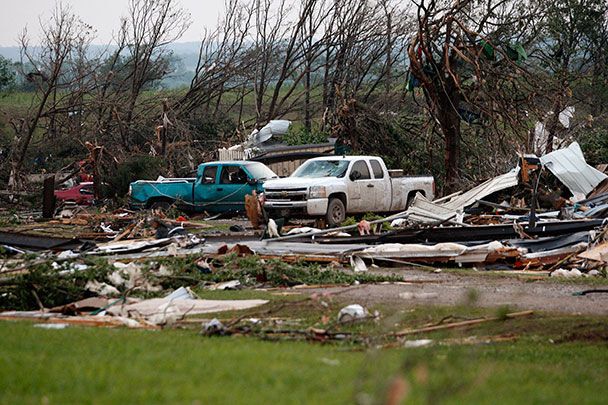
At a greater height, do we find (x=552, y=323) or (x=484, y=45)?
(x=484, y=45)

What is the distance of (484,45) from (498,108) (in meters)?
1.98

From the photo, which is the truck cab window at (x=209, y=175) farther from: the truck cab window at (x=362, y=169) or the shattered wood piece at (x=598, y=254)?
the shattered wood piece at (x=598, y=254)

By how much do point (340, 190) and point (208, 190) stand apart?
5.68 meters

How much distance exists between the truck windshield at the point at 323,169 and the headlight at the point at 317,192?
1389mm

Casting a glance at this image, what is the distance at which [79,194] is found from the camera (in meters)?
39.6

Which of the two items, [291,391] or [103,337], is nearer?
[291,391]

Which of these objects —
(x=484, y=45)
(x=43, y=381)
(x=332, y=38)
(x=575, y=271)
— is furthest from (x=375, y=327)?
(x=332, y=38)

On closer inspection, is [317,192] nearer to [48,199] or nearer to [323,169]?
[323,169]

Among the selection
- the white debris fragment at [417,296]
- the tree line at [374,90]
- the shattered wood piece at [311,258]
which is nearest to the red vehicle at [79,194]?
the tree line at [374,90]

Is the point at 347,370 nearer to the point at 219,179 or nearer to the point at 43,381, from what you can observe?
the point at 43,381

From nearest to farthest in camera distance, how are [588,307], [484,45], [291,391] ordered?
[291,391], [588,307], [484,45]

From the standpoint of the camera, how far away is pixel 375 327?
10.7 m

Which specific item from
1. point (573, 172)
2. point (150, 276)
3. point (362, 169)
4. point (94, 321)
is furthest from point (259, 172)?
point (94, 321)

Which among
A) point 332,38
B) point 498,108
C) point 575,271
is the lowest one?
point 575,271
